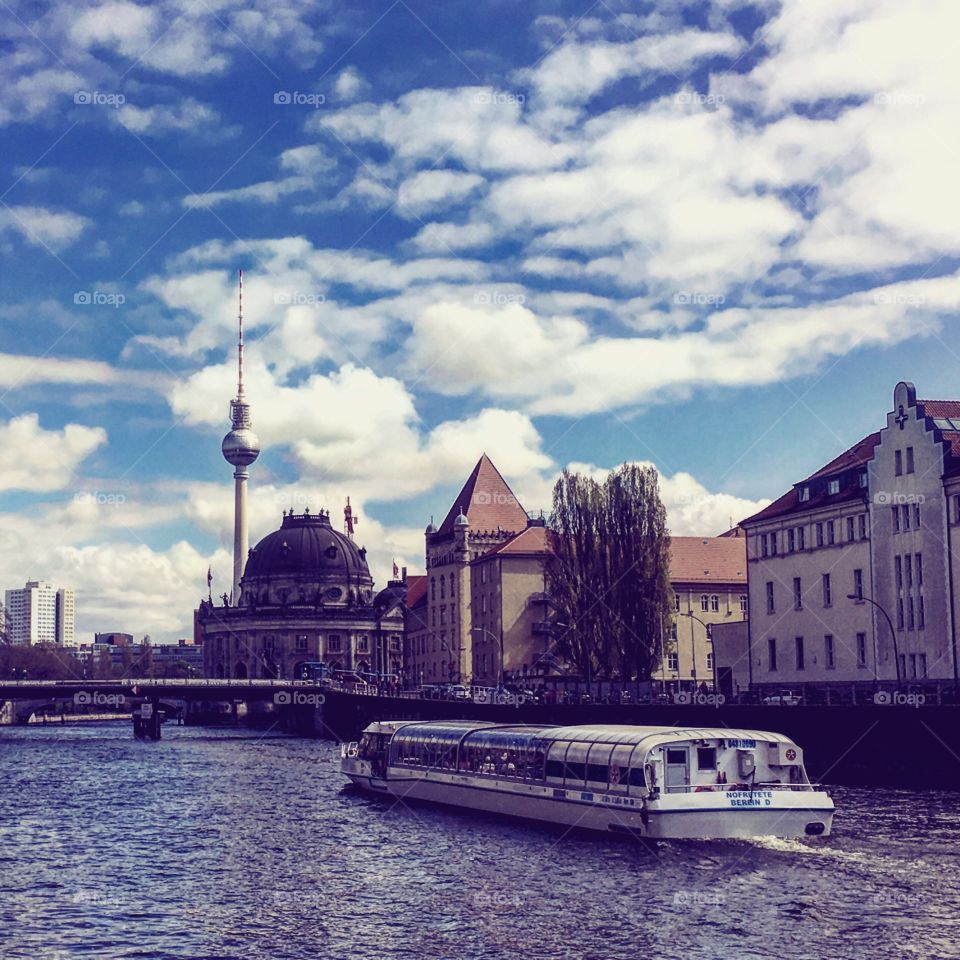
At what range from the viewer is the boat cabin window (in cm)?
5362

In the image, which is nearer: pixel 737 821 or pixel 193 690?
pixel 737 821

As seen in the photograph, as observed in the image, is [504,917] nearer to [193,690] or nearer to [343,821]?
[343,821]

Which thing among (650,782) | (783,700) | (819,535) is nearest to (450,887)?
(650,782)

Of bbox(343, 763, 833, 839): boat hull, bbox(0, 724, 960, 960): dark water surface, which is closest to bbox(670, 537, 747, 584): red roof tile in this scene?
bbox(0, 724, 960, 960): dark water surface

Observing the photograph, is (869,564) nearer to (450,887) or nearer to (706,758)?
(706,758)

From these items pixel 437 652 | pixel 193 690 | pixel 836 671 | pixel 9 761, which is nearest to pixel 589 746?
pixel 836 671

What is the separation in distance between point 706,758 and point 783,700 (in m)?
34.3

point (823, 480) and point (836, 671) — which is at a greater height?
point (823, 480)

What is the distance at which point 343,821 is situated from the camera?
64.1 m

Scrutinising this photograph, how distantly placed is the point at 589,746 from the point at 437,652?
411 ft

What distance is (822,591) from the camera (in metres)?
101

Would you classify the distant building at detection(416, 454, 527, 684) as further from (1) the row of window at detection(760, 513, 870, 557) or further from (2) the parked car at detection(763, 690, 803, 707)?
(2) the parked car at detection(763, 690, 803, 707)

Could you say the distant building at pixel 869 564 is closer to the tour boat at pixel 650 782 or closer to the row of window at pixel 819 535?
the row of window at pixel 819 535

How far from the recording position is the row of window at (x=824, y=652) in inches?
3772
